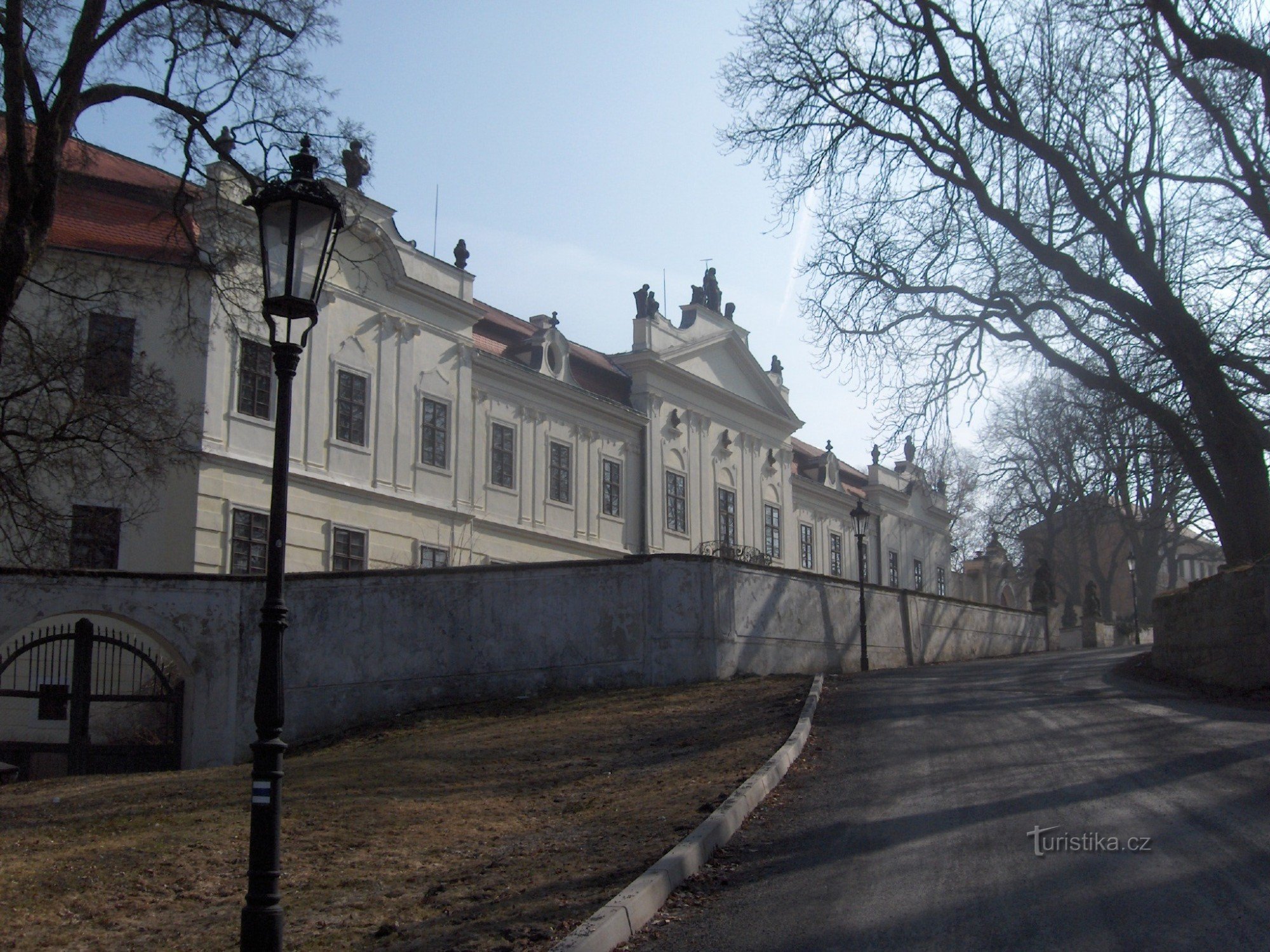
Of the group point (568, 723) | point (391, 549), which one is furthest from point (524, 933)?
point (391, 549)

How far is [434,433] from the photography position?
31609 millimetres

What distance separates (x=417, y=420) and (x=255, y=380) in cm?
531

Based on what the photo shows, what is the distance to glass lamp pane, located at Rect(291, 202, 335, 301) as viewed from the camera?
269 inches

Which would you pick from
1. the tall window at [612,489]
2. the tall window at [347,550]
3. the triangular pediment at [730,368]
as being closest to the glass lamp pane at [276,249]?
the tall window at [347,550]

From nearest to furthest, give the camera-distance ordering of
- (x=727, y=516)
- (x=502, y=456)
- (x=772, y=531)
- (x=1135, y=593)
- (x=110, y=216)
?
(x=110, y=216) < (x=502, y=456) < (x=727, y=516) < (x=772, y=531) < (x=1135, y=593)

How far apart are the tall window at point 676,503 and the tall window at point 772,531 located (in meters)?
6.09

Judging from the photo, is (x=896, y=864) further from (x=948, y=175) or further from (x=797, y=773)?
(x=948, y=175)

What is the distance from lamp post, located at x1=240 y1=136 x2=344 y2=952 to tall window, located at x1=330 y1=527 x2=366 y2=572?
70.6ft

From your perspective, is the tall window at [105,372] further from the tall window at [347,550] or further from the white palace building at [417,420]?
the tall window at [347,550]

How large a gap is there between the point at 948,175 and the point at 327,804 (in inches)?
722

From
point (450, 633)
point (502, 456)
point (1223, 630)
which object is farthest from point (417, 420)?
point (1223, 630)

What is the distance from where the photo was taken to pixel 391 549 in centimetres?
2962

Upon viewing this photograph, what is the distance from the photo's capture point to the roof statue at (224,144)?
16.4 meters

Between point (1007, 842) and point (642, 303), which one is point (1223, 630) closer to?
point (1007, 842)
